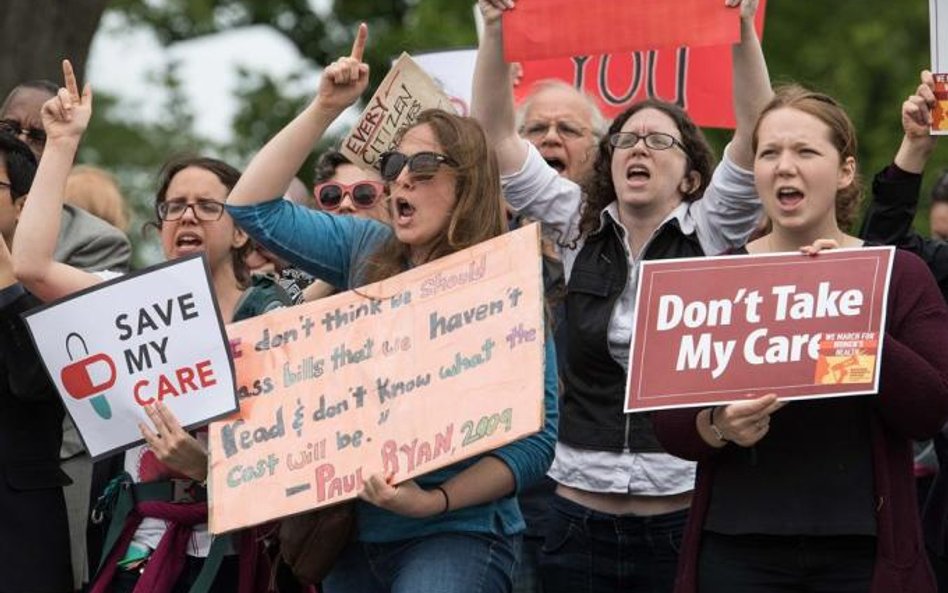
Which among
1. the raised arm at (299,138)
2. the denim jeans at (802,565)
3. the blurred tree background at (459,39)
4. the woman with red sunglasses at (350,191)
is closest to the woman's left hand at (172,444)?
the raised arm at (299,138)

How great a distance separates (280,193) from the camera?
5258 millimetres

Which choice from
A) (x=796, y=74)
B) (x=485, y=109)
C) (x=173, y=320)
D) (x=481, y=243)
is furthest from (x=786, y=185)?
(x=796, y=74)

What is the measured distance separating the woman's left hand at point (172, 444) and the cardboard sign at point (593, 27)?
1.49 metres

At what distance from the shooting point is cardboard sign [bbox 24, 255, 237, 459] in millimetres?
5332

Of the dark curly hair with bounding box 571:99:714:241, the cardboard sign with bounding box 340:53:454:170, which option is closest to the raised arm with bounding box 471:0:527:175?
the cardboard sign with bounding box 340:53:454:170

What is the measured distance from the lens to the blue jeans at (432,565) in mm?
4910

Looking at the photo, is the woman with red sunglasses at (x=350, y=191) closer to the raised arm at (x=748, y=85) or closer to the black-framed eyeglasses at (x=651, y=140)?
the black-framed eyeglasses at (x=651, y=140)

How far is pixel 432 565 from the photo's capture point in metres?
4.93

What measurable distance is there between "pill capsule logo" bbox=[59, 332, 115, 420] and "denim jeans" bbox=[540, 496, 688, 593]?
1.41 metres

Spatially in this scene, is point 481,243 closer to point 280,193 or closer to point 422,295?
point 422,295

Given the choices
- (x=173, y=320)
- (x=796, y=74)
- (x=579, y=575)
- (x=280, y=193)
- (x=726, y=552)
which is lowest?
(x=796, y=74)

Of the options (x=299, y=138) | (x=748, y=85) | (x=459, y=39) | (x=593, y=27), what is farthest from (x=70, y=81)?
(x=459, y=39)

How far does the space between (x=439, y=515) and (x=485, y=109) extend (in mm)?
1460

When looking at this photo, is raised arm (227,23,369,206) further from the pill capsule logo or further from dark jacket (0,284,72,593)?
dark jacket (0,284,72,593)
